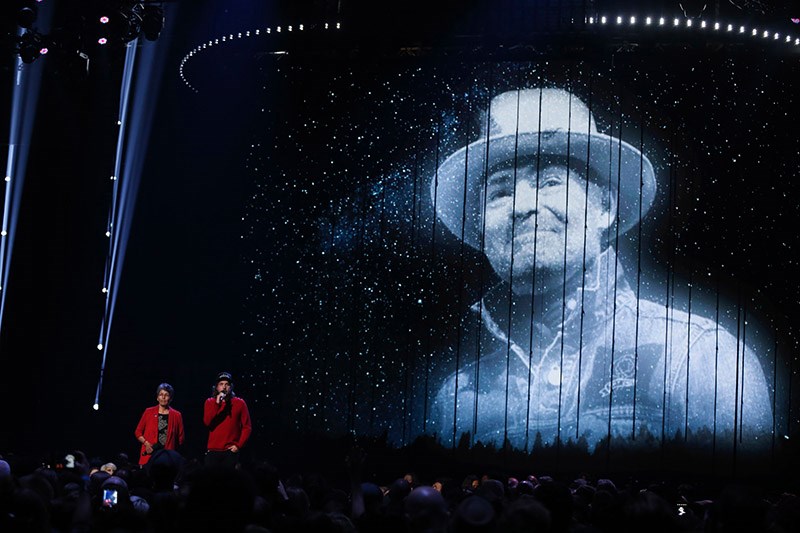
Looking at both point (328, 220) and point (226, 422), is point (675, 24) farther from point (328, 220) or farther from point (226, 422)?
point (226, 422)

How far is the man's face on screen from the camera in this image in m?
12.3

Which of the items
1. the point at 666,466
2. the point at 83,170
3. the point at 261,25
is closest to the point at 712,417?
the point at 666,466

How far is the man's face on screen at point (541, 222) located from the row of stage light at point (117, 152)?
4.40 m

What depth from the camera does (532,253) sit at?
489 inches

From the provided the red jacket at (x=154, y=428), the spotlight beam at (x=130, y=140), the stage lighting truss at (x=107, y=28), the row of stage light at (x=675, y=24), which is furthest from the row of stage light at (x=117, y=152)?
the row of stage light at (x=675, y=24)

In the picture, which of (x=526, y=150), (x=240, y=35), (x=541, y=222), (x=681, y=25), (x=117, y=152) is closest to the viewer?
(x=681, y=25)

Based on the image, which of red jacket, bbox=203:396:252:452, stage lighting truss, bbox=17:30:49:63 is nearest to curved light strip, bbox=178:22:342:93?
stage lighting truss, bbox=17:30:49:63

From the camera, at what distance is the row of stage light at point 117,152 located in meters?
12.7

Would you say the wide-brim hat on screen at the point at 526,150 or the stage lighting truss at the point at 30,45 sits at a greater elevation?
the stage lighting truss at the point at 30,45

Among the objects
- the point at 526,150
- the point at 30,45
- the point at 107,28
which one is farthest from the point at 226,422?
the point at 526,150

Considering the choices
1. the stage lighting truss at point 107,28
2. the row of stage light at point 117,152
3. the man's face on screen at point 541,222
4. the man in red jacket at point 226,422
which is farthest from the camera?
the row of stage light at point 117,152

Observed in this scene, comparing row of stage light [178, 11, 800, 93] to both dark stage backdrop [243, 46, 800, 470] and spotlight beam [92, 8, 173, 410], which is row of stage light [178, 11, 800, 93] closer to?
dark stage backdrop [243, 46, 800, 470]

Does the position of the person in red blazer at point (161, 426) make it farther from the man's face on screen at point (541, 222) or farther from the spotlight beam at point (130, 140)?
the man's face on screen at point (541, 222)

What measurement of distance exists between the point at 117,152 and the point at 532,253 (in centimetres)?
527
